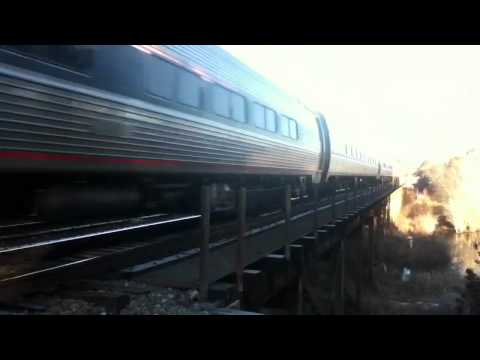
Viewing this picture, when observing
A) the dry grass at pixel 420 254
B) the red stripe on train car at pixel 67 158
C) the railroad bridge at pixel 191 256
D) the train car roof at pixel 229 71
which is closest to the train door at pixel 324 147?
the train car roof at pixel 229 71

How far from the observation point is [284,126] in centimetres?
1255

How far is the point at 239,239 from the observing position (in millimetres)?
5617

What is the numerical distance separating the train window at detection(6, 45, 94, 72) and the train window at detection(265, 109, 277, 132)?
5.80 meters

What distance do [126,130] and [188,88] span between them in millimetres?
1814

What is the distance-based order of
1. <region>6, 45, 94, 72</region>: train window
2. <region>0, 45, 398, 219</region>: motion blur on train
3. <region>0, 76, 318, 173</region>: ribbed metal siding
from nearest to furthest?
<region>0, 76, 318, 173</region>: ribbed metal siding, <region>0, 45, 398, 219</region>: motion blur on train, <region>6, 45, 94, 72</region>: train window

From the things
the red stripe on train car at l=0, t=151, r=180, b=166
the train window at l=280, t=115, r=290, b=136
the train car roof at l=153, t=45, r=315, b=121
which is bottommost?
the red stripe on train car at l=0, t=151, r=180, b=166

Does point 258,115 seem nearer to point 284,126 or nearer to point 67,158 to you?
point 284,126

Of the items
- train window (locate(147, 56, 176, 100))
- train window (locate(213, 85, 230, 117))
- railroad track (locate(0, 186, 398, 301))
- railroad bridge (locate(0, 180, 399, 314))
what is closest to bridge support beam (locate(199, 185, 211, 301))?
railroad bridge (locate(0, 180, 399, 314))

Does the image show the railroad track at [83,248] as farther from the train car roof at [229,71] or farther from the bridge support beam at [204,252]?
the train car roof at [229,71]

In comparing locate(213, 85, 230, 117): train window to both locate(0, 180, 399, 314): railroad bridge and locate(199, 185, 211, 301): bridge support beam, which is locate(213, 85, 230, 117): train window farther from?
locate(199, 185, 211, 301): bridge support beam

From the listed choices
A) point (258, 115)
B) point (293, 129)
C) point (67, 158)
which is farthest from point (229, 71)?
point (293, 129)

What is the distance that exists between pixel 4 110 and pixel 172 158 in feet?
9.47

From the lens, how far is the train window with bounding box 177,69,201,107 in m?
7.44
